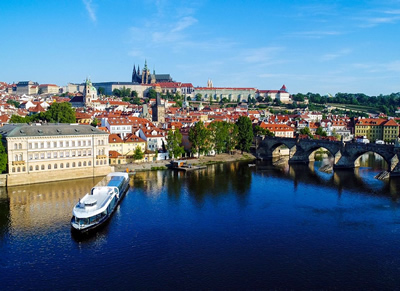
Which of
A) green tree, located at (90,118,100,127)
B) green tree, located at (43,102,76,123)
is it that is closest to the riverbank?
green tree, located at (43,102,76,123)

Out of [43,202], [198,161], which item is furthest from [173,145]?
[43,202]

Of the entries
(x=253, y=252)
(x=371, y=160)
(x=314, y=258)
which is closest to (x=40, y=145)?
(x=253, y=252)

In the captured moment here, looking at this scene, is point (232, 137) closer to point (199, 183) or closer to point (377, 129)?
point (199, 183)

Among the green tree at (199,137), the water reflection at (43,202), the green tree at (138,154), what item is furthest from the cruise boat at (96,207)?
the green tree at (199,137)

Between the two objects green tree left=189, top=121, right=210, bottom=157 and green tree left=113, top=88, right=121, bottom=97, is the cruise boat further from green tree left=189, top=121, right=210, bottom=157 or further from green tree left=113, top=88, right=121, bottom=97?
green tree left=113, top=88, right=121, bottom=97

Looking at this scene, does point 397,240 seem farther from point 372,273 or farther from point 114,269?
point 114,269
